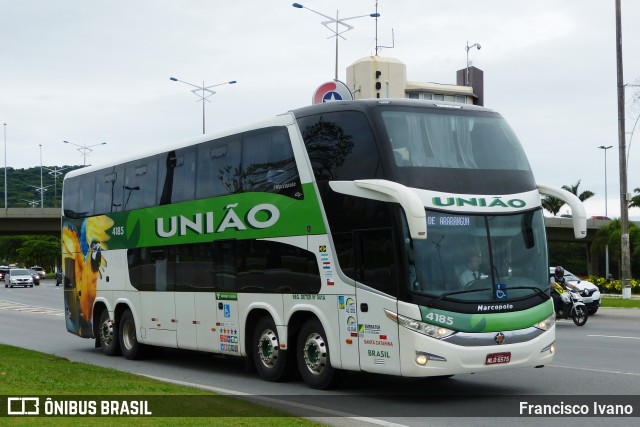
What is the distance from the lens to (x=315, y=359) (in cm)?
1341

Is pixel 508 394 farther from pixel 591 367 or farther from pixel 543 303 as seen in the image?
pixel 591 367

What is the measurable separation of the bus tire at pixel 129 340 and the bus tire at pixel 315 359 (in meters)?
5.96

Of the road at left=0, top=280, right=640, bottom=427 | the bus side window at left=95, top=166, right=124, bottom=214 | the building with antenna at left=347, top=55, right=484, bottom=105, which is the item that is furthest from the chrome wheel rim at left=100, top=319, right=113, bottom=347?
the building with antenna at left=347, top=55, right=484, bottom=105

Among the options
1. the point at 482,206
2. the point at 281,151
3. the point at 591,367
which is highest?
the point at 281,151

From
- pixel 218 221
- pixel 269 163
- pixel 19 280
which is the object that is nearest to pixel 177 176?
pixel 218 221

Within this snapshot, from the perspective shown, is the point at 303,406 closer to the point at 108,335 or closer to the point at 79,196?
the point at 108,335

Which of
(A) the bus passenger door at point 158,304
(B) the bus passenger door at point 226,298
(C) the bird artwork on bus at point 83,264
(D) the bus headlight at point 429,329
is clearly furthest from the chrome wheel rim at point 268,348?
(C) the bird artwork on bus at point 83,264

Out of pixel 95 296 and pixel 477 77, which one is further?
pixel 477 77

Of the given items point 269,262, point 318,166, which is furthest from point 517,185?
point 269,262

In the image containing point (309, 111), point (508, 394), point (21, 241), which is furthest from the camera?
point (21, 241)

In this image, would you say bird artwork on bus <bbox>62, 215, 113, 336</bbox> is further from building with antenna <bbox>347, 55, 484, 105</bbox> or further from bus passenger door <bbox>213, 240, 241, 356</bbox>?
building with antenna <bbox>347, 55, 484, 105</bbox>

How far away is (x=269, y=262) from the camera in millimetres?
14398

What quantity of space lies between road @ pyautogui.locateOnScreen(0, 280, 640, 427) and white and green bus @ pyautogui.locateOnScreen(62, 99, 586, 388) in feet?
1.52

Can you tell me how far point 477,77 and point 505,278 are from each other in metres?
112
